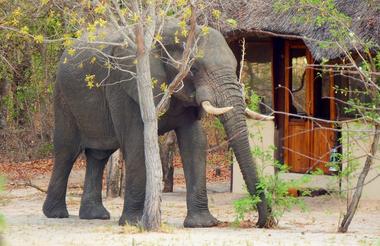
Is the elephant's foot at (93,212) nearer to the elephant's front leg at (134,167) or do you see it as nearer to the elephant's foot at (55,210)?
the elephant's foot at (55,210)

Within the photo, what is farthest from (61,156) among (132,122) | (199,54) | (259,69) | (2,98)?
(2,98)

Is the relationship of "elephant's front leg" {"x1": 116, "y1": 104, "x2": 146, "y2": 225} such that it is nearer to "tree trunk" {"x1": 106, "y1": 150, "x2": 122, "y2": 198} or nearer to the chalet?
the chalet

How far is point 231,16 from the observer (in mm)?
15844

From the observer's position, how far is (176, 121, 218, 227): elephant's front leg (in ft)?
38.1

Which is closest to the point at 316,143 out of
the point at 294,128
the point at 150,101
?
the point at 294,128

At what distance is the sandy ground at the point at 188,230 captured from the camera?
9.88m

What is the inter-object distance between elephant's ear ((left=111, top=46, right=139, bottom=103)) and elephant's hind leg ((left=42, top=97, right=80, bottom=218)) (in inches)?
62.9

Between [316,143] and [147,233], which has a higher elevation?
[316,143]

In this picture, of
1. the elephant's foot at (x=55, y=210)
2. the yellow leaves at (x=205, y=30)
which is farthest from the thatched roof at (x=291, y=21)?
the elephant's foot at (x=55, y=210)

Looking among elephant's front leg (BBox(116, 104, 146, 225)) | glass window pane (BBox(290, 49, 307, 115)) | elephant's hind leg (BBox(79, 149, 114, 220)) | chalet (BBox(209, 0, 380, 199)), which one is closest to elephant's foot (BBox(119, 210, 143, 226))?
elephant's front leg (BBox(116, 104, 146, 225))

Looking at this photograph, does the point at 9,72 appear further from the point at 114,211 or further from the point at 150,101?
the point at 150,101

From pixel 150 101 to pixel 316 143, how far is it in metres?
6.16

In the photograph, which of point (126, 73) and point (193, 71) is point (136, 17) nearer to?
point (193, 71)

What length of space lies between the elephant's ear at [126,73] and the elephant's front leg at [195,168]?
84 centimetres
